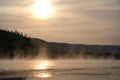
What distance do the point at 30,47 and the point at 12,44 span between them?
36.7ft

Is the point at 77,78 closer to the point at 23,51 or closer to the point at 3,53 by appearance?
the point at 3,53

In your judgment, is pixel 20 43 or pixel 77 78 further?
pixel 20 43

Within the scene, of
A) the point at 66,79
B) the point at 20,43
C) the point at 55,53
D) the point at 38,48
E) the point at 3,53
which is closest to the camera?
the point at 66,79

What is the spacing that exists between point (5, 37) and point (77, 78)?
99.0 m

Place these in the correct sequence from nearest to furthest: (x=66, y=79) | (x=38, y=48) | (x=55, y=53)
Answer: (x=66, y=79)
(x=38, y=48)
(x=55, y=53)

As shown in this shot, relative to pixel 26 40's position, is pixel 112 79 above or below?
below

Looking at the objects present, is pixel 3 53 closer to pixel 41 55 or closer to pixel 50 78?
pixel 41 55

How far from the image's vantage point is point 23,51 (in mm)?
156500

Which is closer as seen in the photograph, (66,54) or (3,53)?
(3,53)

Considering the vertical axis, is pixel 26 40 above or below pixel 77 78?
above

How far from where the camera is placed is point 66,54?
193 meters

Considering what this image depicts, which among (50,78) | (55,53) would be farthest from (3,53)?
(50,78)

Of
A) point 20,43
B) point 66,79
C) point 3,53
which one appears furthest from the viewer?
point 20,43

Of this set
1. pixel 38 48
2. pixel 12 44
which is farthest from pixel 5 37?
pixel 38 48
